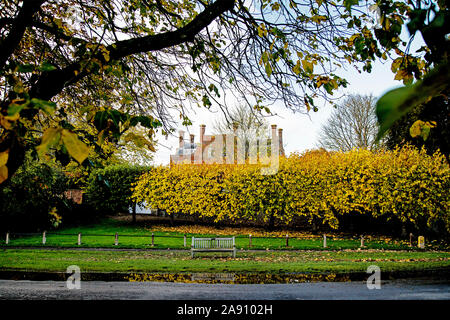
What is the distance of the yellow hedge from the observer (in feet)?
70.0

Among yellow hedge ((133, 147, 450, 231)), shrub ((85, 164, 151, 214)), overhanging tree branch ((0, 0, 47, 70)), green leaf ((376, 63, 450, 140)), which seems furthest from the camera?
shrub ((85, 164, 151, 214))

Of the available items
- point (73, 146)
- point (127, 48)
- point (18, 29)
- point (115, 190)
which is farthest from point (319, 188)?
point (73, 146)

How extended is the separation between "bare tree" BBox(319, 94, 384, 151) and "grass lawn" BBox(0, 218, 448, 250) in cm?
1131

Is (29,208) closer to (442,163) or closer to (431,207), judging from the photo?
(431,207)

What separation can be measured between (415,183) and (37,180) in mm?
22683

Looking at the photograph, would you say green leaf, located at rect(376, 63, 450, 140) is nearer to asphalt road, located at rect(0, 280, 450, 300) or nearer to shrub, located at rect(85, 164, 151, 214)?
asphalt road, located at rect(0, 280, 450, 300)

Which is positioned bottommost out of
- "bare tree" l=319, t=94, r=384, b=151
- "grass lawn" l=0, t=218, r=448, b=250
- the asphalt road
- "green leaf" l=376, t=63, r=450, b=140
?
"grass lawn" l=0, t=218, r=448, b=250

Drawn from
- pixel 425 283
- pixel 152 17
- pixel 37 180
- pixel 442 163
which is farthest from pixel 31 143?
pixel 442 163

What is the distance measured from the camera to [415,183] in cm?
2117

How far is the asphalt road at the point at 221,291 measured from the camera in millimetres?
7250

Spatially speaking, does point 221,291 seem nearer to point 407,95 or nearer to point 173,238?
point 407,95

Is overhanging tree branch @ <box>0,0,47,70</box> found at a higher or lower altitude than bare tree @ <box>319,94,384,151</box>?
lower

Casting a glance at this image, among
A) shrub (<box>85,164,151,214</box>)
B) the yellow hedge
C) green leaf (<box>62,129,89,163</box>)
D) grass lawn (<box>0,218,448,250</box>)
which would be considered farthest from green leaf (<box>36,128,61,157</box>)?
shrub (<box>85,164,151,214</box>)

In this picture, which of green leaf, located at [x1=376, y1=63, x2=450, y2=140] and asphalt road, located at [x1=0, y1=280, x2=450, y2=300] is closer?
green leaf, located at [x1=376, y1=63, x2=450, y2=140]
